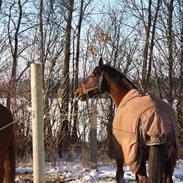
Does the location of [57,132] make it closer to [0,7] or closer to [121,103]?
[121,103]

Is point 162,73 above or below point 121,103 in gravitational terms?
above

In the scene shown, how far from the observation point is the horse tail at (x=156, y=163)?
4363mm

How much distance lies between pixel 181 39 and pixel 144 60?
1303 millimetres

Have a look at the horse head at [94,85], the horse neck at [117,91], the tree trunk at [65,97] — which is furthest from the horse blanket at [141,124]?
the tree trunk at [65,97]

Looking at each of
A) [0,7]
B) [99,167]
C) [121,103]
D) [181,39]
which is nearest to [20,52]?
[0,7]

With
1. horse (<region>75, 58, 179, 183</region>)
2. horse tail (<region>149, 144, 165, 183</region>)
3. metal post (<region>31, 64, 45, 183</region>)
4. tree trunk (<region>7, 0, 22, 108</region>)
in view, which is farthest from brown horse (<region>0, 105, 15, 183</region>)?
tree trunk (<region>7, 0, 22, 108</region>)

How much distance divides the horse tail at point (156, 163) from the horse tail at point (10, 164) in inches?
64.3

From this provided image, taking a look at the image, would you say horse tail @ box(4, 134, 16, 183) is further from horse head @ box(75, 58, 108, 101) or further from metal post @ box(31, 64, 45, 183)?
metal post @ box(31, 64, 45, 183)

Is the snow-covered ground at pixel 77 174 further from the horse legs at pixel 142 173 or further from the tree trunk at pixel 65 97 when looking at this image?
the horse legs at pixel 142 173

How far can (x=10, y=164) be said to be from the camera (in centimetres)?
486

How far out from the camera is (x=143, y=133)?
446 centimetres

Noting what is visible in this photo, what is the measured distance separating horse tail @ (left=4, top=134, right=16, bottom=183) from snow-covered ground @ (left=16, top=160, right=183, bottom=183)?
181 centimetres

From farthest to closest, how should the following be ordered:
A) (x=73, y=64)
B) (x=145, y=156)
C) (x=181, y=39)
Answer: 1. (x=73, y=64)
2. (x=181, y=39)
3. (x=145, y=156)

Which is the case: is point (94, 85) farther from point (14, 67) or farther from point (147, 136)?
point (14, 67)
